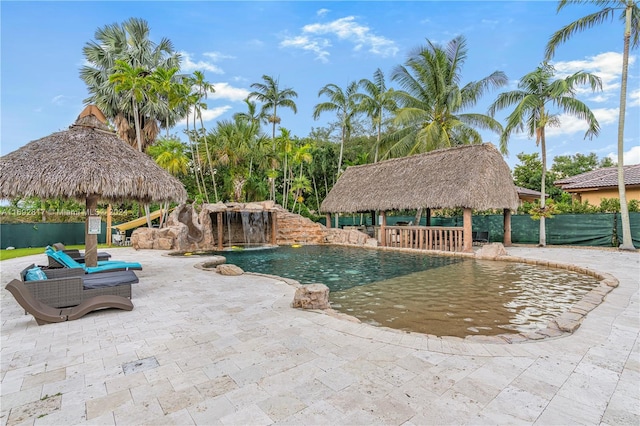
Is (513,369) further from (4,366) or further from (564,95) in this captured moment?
(564,95)

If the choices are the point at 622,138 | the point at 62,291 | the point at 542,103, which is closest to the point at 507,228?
the point at 622,138

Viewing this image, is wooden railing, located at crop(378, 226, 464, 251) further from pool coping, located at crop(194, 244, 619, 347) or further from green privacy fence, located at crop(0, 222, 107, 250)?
green privacy fence, located at crop(0, 222, 107, 250)

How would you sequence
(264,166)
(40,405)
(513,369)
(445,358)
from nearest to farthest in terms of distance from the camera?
(40,405)
(513,369)
(445,358)
(264,166)

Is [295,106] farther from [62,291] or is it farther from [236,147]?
[62,291]

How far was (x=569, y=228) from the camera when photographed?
1361 centimetres

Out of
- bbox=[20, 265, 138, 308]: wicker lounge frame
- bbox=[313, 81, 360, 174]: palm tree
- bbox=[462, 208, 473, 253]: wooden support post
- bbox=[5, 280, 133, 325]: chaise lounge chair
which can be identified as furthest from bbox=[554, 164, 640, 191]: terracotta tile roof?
bbox=[20, 265, 138, 308]: wicker lounge frame

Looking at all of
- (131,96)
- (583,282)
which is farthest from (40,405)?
(131,96)

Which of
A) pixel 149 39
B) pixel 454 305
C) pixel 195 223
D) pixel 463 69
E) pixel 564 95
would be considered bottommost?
pixel 454 305

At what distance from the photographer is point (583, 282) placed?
6.94 meters

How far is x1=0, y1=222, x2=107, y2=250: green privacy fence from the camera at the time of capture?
1525 cm

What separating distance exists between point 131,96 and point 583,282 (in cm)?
1996

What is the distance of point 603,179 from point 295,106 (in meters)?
18.5

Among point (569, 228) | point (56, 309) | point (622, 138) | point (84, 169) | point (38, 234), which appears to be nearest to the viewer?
point (56, 309)

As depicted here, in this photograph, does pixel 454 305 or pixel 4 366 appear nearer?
pixel 4 366
